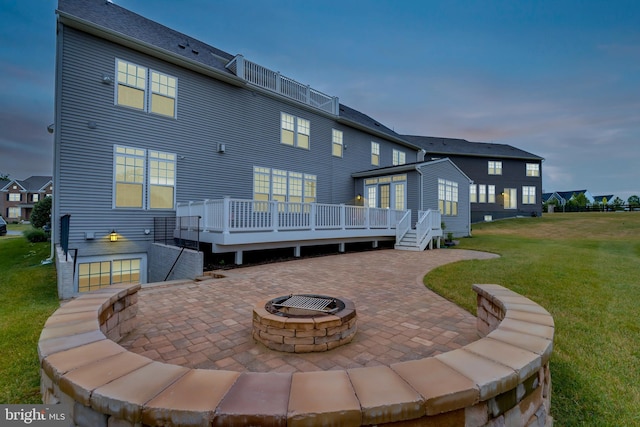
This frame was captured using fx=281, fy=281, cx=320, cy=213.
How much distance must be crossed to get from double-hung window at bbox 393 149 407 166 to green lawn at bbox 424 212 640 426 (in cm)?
1123

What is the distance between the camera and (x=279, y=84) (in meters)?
12.2

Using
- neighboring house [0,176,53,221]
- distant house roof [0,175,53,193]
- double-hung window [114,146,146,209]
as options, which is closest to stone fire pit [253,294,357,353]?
double-hung window [114,146,146,209]

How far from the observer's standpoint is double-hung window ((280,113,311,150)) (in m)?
12.7

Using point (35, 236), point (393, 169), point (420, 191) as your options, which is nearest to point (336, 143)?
point (393, 169)

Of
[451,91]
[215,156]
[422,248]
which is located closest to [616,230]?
[451,91]

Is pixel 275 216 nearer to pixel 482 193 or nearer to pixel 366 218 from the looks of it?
pixel 366 218

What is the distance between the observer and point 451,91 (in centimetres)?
1959

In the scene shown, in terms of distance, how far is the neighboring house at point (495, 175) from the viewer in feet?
84.1

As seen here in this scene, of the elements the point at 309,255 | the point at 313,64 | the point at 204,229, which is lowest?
the point at 309,255

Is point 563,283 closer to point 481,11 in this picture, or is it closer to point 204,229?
point 204,229

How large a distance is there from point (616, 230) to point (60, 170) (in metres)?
28.3

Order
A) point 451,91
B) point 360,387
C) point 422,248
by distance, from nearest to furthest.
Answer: point 360,387 < point 422,248 < point 451,91

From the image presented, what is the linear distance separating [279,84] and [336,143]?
166 inches

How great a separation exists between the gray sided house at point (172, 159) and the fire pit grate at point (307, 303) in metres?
3.95
